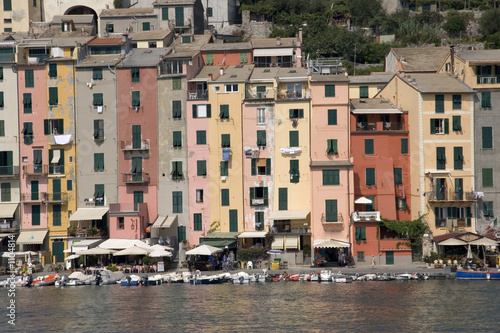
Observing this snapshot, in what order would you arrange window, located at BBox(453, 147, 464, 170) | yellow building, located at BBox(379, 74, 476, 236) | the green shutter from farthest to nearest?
the green shutter
window, located at BBox(453, 147, 464, 170)
yellow building, located at BBox(379, 74, 476, 236)

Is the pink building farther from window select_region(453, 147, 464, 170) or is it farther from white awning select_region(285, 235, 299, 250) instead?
window select_region(453, 147, 464, 170)

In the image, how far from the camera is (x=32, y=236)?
294 feet

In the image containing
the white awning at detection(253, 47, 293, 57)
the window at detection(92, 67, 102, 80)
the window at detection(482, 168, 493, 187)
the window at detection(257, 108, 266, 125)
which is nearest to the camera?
the window at detection(482, 168, 493, 187)

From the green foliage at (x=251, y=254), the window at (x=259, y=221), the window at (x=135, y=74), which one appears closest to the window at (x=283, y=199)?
the window at (x=259, y=221)

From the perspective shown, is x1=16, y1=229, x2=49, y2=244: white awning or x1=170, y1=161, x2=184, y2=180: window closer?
x1=16, y1=229, x2=49, y2=244: white awning

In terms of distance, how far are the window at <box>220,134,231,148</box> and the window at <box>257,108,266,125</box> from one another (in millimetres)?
2822

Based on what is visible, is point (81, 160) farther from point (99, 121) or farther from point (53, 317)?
point (53, 317)

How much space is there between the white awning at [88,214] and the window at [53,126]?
278 inches

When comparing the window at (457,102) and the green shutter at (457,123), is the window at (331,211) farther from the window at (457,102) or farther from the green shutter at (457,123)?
the window at (457,102)

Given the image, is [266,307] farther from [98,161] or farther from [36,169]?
[36,169]

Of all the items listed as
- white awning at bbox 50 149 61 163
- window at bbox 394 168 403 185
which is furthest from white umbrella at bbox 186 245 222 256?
window at bbox 394 168 403 185

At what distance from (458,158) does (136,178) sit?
26.7 metres

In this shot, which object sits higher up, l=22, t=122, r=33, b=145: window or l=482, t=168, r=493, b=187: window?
l=22, t=122, r=33, b=145: window

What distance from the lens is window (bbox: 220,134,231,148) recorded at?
89.0 meters
